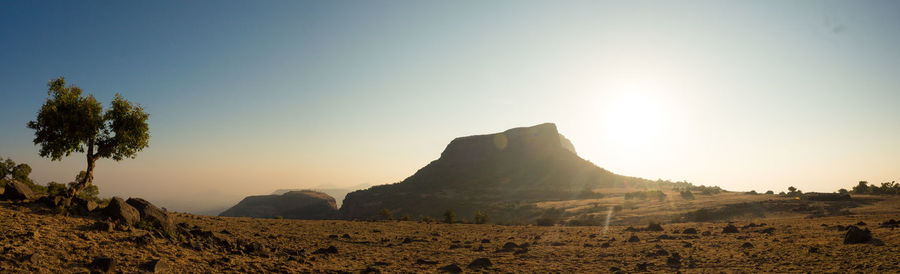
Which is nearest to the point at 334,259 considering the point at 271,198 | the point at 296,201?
the point at 296,201

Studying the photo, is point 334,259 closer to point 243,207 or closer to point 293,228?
point 293,228

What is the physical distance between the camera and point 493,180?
124562 millimetres

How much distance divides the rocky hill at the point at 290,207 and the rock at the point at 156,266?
431 ft

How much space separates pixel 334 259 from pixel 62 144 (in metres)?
16.4

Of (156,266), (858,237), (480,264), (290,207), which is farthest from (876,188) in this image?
(290,207)

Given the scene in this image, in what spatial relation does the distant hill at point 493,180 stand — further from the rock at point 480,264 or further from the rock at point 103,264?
the rock at point 103,264

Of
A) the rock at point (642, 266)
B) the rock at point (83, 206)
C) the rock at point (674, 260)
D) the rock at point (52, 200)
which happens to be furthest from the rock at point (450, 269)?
the rock at point (52, 200)

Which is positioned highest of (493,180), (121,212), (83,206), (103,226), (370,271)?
(493,180)

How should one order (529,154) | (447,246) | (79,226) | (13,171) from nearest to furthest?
1. (79,226)
2. (447,246)
3. (13,171)
4. (529,154)

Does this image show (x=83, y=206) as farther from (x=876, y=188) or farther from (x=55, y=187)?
(x=876, y=188)

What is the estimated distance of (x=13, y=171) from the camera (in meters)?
39.8

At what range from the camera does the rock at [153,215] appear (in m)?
16.9

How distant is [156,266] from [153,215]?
7.81 meters

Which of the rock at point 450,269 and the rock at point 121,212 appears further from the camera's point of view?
the rock at point 121,212
